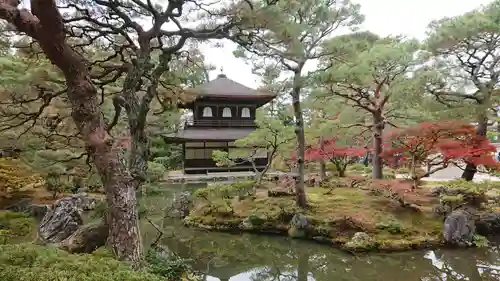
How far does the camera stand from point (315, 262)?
7.01 meters

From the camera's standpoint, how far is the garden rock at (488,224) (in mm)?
8156

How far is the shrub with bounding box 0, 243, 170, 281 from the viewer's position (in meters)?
2.43

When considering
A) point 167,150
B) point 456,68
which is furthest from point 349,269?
point 167,150

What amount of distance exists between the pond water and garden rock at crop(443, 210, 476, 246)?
0.28 meters

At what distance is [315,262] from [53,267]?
5.51m

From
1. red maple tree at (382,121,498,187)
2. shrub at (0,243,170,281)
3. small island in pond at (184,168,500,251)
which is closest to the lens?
shrub at (0,243,170,281)

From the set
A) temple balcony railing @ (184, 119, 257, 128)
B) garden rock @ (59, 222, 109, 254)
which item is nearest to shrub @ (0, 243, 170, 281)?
garden rock @ (59, 222, 109, 254)

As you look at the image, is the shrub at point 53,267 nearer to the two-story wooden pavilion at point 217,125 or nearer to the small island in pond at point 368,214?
the small island in pond at point 368,214

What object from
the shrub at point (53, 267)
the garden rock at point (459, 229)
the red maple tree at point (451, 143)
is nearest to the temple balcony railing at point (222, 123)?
the red maple tree at point (451, 143)

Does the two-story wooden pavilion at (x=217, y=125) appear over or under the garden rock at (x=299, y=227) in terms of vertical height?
over

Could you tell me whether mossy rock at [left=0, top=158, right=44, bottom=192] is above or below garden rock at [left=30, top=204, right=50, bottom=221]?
above

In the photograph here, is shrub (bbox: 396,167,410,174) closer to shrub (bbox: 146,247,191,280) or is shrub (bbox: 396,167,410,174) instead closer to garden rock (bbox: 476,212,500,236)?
garden rock (bbox: 476,212,500,236)

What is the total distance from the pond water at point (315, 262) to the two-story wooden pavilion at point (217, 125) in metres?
11.0

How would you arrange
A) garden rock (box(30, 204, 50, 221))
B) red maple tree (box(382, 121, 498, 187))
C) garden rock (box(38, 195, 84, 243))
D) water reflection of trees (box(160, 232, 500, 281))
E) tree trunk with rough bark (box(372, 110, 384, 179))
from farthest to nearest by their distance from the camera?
tree trunk with rough bark (box(372, 110, 384, 179))
garden rock (box(30, 204, 50, 221))
red maple tree (box(382, 121, 498, 187))
garden rock (box(38, 195, 84, 243))
water reflection of trees (box(160, 232, 500, 281))
